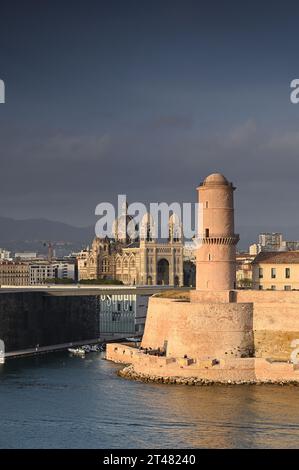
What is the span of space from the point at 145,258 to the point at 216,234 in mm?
61643

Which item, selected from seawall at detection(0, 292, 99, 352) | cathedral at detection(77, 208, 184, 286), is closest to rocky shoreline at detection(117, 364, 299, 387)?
seawall at detection(0, 292, 99, 352)

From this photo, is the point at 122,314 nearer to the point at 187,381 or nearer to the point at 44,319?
the point at 44,319

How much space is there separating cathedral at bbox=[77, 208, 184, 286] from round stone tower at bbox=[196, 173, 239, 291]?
2368 inches

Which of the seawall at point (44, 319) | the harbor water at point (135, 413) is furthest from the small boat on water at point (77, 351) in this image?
the harbor water at point (135, 413)

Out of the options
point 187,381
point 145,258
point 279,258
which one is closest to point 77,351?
point 279,258

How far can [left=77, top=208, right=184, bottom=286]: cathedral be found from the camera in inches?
4491

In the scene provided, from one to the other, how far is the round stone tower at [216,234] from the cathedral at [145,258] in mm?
60145

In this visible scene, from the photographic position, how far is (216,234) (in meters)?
52.4

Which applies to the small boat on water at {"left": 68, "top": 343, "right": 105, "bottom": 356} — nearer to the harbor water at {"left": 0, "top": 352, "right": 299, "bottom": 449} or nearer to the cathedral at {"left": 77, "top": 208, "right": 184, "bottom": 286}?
the harbor water at {"left": 0, "top": 352, "right": 299, "bottom": 449}

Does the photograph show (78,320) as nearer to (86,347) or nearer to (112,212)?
(86,347)

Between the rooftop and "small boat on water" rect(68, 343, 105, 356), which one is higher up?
the rooftop

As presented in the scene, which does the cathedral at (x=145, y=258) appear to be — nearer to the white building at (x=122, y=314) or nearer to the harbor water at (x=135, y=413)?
the white building at (x=122, y=314)

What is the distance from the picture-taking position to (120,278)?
391 ft

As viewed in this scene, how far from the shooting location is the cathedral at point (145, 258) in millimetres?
114062
